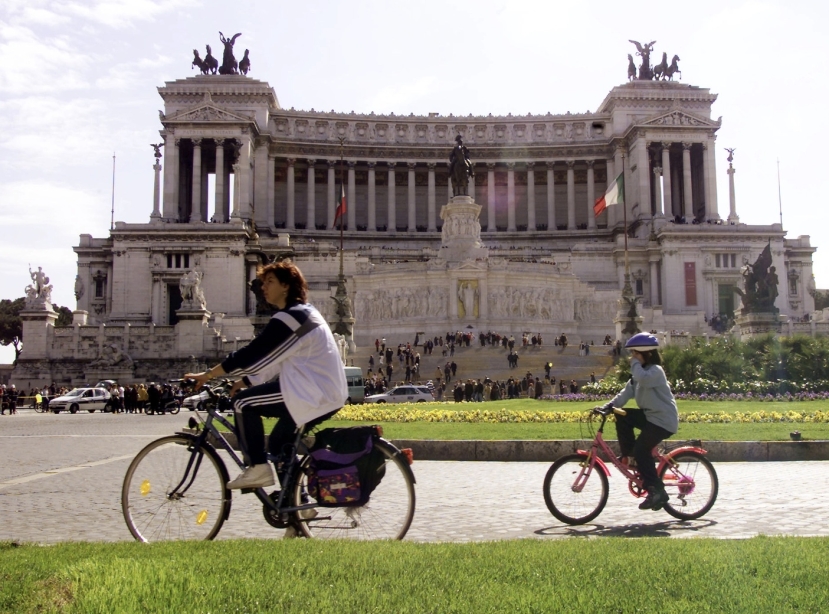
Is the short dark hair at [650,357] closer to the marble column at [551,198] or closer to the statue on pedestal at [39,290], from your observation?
the statue on pedestal at [39,290]

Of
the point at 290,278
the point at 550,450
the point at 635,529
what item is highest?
the point at 290,278

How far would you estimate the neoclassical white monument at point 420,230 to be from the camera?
68.2m

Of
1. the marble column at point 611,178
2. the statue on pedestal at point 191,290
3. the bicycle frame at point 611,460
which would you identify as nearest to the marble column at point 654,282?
the marble column at point 611,178

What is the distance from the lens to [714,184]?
97.8 m

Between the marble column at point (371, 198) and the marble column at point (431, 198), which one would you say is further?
the marble column at point (431, 198)

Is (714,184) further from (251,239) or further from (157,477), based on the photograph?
(157,477)

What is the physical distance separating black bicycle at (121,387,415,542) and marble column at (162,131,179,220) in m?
88.4

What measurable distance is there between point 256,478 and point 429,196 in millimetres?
100019

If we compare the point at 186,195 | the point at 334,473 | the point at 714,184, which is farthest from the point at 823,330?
the point at 186,195

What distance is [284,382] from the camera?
7.91 metres

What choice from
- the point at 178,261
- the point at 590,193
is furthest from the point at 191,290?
the point at 590,193

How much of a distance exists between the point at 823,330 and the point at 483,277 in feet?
78.5

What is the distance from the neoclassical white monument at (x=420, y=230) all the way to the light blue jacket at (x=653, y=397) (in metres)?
50.2

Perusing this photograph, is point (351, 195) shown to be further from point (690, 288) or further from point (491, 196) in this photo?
point (690, 288)
